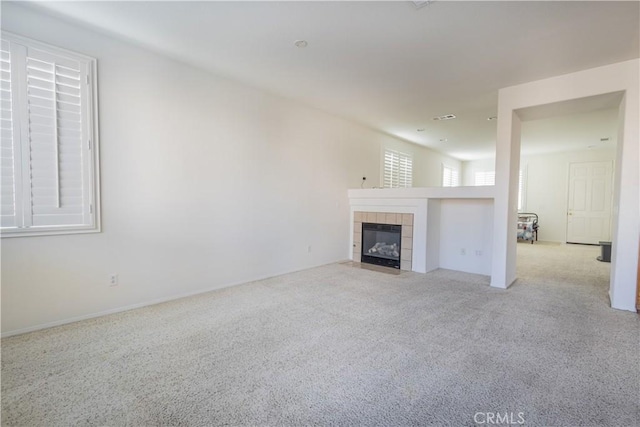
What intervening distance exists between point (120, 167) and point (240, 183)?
1427 millimetres

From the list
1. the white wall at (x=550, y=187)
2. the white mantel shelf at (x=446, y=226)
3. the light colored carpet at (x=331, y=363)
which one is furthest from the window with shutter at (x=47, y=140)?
the white wall at (x=550, y=187)

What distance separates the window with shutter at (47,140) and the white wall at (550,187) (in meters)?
10.8

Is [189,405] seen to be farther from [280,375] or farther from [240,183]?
[240,183]

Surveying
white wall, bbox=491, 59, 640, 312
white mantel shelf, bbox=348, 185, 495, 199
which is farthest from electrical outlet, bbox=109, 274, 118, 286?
white wall, bbox=491, 59, 640, 312

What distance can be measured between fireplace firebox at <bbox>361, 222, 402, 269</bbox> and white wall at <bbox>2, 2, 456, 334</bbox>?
4.02ft

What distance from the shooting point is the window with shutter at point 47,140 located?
246cm

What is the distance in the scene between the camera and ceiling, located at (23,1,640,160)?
2.46 meters

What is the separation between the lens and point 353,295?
3693mm

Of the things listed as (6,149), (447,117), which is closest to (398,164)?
(447,117)

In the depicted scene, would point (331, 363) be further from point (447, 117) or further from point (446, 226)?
point (447, 117)

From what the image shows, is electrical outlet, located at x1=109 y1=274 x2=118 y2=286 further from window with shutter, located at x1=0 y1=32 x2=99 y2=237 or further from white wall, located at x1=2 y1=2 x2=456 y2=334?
window with shutter, located at x1=0 y1=32 x2=99 y2=237

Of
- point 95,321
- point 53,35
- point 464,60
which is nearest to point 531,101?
point 464,60

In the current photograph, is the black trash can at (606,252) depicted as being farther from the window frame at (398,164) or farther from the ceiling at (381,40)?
the window frame at (398,164)

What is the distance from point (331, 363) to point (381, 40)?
9.79ft
